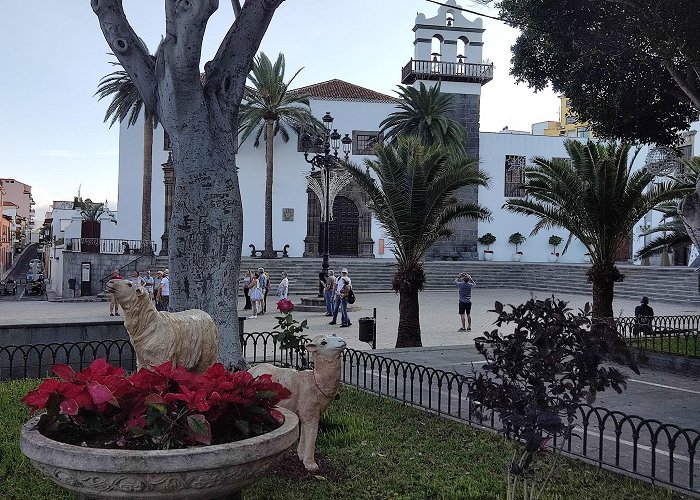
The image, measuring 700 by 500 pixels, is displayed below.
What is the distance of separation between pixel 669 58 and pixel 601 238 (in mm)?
3767

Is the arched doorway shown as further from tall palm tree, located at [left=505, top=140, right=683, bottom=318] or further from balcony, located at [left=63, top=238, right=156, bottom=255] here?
tall palm tree, located at [left=505, top=140, right=683, bottom=318]

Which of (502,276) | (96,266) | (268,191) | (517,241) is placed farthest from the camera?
(517,241)

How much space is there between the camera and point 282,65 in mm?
32406

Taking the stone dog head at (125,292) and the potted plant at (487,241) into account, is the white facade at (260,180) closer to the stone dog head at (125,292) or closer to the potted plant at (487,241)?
the potted plant at (487,241)

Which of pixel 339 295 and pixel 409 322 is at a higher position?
pixel 339 295

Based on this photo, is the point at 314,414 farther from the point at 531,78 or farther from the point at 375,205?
the point at 531,78

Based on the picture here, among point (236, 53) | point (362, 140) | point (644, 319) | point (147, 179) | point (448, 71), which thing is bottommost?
point (644, 319)

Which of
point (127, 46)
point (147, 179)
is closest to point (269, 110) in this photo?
point (147, 179)

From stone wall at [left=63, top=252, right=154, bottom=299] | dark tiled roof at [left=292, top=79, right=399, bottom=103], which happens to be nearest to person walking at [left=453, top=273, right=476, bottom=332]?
stone wall at [left=63, top=252, right=154, bottom=299]

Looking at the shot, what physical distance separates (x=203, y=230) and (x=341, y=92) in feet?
103

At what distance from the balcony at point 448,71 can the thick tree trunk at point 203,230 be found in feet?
100

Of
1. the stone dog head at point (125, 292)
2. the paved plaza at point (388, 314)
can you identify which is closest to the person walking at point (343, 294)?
the paved plaza at point (388, 314)

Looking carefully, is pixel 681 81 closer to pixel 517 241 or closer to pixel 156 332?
pixel 156 332

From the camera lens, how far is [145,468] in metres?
2.90
